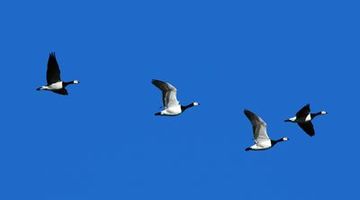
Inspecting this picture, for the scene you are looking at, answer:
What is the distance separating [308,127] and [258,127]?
5.38 m

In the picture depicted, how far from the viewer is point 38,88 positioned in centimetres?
10356

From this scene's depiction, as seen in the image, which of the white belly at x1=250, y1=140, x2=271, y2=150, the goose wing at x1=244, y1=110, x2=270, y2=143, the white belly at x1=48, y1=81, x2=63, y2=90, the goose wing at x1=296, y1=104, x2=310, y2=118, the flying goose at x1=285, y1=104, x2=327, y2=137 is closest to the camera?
the goose wing at x1=244, y1=110, x2=270, y2=143

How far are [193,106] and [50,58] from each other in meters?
9.68

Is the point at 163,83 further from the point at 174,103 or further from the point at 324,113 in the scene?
the point at 324,113

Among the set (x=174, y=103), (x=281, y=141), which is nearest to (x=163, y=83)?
(x=174, y=103)

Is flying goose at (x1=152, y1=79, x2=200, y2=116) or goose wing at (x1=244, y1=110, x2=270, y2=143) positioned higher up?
flying goose at (x1=152, y1=79, x2=200, y2=116)

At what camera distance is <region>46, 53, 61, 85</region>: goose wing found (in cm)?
10238

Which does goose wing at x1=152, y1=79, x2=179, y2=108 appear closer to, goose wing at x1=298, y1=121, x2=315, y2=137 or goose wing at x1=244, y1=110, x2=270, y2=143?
goose wing at x1=244, y1=110, x2=270, y2=143

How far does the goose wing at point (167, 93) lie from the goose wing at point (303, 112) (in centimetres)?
773

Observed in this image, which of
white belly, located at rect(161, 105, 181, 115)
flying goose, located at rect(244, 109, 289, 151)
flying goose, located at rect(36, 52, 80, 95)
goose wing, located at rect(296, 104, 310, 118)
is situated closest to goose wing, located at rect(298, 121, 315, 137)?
goose wing, located at rect(296, 104, 310, 118)

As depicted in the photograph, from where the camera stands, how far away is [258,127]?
336ft

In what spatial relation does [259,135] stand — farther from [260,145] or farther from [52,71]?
[52,71]

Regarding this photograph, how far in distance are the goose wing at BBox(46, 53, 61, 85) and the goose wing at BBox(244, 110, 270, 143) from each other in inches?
474

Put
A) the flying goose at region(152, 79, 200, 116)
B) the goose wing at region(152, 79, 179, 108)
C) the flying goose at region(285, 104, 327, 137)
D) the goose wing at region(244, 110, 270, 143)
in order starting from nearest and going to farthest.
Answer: the goose wing at region(244, 110, 270, 143) → the goose wing at region(152, 79, 179, 108) → the flying goose at region(152, 79, 200, 116) → the flying goose at region(285, 104, 327, 137)
